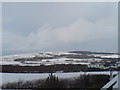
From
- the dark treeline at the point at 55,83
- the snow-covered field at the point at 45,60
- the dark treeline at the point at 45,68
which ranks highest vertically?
the snow-covered field at the point at 45,60

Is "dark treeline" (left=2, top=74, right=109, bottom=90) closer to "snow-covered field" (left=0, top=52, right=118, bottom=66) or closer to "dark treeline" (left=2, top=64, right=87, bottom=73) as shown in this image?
"dark treeline" (left=2, top=64, right=87, bottom=73)

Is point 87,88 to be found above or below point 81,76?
below

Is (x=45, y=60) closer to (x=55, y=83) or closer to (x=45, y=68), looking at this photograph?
(x=45, y=68)

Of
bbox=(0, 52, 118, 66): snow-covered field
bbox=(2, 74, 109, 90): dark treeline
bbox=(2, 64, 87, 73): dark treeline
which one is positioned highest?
bbox=(0, 52, 118, 66): snow-covered field

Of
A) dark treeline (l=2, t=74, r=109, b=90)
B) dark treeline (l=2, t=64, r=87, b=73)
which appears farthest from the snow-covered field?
dark treeline (l=2, t=74, r=109, b=90)

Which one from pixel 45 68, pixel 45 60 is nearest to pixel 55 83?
pixel 45 68

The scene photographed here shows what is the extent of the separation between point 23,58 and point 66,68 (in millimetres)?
829

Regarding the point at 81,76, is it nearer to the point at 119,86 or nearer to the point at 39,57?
the point at 39,57

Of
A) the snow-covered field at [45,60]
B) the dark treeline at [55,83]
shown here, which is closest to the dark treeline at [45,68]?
the snow-covered field at [45,60]

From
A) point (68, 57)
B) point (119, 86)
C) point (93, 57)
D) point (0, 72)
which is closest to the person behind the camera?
point (119, 86)

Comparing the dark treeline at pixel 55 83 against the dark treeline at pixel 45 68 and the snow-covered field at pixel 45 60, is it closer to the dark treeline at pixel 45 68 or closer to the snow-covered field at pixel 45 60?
the dark treeline at pixel 45 68

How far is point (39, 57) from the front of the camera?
2.98m

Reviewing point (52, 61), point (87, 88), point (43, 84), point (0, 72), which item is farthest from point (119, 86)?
point (0, 72)

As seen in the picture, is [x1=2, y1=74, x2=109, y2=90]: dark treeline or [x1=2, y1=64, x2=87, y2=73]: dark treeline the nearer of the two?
[x1=2, y1=64, x2=87, y2=73]: dark treeline
